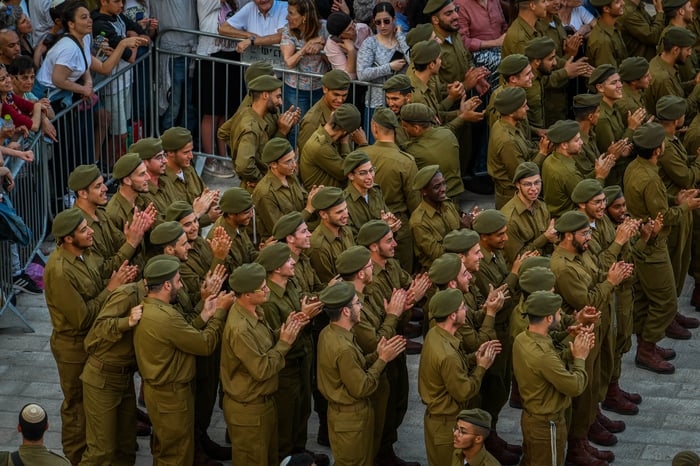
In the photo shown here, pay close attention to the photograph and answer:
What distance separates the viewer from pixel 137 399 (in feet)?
43.8

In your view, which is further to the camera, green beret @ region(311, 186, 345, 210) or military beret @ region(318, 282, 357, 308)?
green beret @ region(311, 186, 345, 210)

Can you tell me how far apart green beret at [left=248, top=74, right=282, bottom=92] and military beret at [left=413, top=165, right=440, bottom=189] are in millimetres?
1899

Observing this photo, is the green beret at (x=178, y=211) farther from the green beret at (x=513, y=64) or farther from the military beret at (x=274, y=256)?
the green beret at (x=513, y=64)

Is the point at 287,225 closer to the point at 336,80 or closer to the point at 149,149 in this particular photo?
the point at 149,149

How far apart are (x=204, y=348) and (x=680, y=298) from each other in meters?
5.64

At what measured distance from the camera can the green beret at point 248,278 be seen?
37.2 feet

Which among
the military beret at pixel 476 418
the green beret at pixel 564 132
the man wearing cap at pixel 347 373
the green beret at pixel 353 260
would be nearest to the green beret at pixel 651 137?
the green beret at pixel 564 132

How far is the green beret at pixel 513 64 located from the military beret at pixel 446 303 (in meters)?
4.06

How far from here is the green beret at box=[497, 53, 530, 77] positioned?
14.9m

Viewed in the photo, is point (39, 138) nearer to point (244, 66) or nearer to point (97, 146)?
point (97, 146)

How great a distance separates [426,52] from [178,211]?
361cm

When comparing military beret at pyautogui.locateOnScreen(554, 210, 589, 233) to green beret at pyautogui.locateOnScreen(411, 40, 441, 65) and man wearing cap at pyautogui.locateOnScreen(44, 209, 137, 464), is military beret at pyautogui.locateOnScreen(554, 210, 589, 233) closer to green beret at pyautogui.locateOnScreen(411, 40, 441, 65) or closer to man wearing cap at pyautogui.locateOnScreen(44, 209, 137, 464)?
green beret at pyautogui.locateOnScreen(411, 40, 441, 65)

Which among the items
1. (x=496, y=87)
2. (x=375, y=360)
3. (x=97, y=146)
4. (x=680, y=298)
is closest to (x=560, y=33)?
(x=496, y=87)

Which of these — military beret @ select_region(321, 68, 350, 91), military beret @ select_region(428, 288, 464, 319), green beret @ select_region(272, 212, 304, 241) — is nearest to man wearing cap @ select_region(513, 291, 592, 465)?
military beret @ select_region(428, 288, 464, 319)
